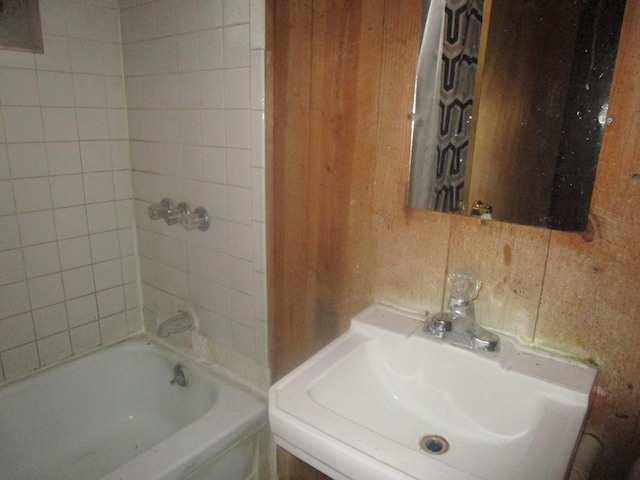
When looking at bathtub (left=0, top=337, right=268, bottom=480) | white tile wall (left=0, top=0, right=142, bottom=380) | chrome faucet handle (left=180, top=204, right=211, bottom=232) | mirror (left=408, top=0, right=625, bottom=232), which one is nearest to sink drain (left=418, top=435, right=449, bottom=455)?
mirror (left=408, top=0, right=625, bottom=232)

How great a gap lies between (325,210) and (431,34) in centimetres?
50

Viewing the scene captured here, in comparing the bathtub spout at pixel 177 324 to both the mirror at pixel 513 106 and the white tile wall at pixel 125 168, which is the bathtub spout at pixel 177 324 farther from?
the mirror at pixel 513 106

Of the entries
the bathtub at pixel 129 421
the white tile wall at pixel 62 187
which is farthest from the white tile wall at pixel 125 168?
the bathtub at pixel 129 421

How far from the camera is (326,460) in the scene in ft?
2.23

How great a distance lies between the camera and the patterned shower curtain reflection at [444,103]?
92cm

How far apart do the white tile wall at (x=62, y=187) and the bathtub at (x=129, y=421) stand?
0.38 feet

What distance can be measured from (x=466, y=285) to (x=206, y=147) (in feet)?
3.02

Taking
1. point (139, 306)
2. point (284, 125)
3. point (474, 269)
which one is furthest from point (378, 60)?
point (139, 306)

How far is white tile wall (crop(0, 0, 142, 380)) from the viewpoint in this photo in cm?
141

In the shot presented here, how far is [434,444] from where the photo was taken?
85 cm

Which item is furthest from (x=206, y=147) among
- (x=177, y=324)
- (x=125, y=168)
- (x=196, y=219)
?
(x=177, y=324)

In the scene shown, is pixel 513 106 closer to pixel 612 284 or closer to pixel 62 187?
pixel 612 284

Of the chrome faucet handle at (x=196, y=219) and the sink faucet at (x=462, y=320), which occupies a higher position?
the chrome faucet handle at (x=196, y=219)

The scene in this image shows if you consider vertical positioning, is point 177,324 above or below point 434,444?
below
